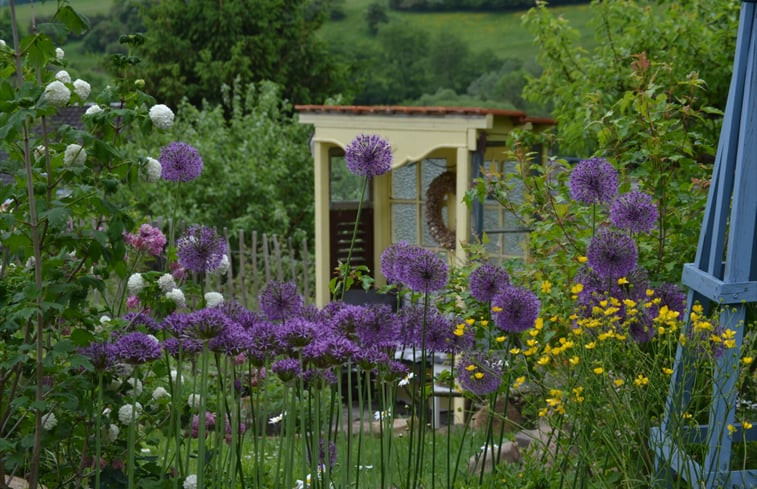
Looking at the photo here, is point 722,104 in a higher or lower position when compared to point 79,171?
higher

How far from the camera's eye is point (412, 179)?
10.9m

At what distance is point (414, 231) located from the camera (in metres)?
10.9

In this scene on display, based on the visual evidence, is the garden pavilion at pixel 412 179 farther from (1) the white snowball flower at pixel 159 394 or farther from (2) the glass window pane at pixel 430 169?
(1) the white snowball flower at pixel 159 394

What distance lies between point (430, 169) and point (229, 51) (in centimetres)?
1671

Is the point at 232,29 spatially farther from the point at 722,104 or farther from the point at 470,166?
the point at 722,104

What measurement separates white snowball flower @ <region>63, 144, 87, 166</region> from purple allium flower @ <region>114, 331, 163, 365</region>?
0.72m

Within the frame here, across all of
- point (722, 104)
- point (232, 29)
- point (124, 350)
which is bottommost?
point (124, 350)

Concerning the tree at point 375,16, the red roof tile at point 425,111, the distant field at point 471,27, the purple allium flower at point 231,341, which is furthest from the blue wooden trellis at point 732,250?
the tree at point 375,16

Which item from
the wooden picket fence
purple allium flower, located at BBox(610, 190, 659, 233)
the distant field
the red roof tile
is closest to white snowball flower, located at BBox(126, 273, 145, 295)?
purple allium flower, located at BBox(610, 190, 659, 233)

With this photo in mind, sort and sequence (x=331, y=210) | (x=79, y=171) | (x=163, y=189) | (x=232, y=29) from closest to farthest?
(x=79, y=171) < (x=331, y=210) < (x=163, y=189) < (x=232, y=29)

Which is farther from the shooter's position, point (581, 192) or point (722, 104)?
point (722, 104)

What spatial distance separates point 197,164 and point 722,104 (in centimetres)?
557

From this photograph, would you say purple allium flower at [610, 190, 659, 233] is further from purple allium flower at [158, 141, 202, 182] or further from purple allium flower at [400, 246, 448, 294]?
purple allium flower at [158, 141, 202, 182]

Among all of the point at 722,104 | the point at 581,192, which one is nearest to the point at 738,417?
the point at 581,192
